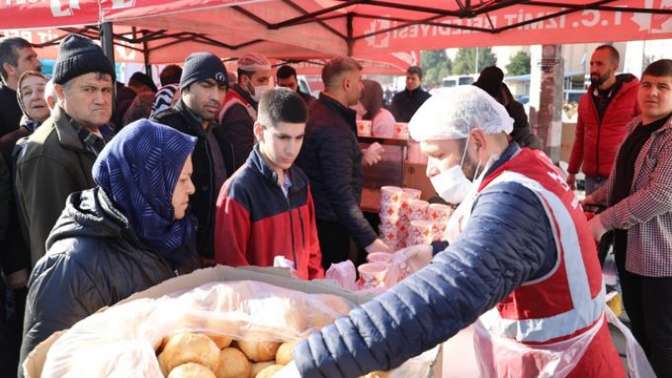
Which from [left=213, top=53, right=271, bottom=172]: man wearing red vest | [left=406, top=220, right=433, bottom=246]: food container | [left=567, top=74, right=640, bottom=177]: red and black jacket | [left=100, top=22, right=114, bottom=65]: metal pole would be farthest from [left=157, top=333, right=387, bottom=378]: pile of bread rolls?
[left=567, top=74, right=640, bottom=177]: red and black jacket

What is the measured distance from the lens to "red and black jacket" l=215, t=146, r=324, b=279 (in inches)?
91.0

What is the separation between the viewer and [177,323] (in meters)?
1.26

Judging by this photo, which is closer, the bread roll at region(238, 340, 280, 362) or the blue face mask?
the bread roll at region(238, 340, 280, 362)

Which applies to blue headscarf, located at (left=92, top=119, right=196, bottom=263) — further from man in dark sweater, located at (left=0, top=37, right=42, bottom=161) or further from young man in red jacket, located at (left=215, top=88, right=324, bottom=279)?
man in dark sweater, located at (left=0, top=37, right=42, bottom=161)

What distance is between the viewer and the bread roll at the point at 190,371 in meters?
1.14

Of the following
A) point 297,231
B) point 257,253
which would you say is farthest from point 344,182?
point 257,253

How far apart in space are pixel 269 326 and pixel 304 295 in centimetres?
16

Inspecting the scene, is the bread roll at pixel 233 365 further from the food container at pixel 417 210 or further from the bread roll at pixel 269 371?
the food container at pixel 417 210

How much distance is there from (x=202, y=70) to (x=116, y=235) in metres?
1.88

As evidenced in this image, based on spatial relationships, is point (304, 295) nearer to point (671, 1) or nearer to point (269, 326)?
point (269, 326)

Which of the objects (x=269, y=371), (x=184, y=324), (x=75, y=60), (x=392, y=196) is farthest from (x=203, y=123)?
(x=269, y=371)

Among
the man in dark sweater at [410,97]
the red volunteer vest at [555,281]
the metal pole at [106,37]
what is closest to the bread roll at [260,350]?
the red volunteer vest at [555,281]

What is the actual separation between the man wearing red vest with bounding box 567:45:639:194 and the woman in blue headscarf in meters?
4.37

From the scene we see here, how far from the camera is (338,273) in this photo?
2189 millimetres
